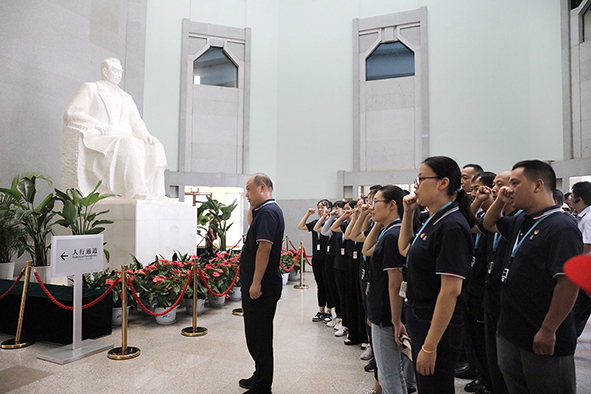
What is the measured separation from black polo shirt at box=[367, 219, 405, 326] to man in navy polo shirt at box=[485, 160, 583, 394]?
26.3 inches

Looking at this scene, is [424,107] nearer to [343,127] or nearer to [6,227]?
[343,127]

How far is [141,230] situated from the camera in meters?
6.95

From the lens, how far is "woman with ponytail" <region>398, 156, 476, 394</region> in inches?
75.5

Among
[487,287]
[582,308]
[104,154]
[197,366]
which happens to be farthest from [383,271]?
[104,154]

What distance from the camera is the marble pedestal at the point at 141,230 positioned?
22.7ft

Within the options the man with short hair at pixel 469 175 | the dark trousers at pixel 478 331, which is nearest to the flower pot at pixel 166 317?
the dark trousers at pixel 478 331

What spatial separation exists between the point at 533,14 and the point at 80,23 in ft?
41.8

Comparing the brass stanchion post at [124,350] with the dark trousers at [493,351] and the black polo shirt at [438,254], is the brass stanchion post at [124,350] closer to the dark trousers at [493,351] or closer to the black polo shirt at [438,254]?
the black polo shirt at [438,254]

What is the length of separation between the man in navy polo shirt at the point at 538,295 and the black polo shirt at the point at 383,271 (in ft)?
2.20

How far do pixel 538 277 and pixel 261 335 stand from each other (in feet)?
7.09

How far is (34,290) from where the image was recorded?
505 cm

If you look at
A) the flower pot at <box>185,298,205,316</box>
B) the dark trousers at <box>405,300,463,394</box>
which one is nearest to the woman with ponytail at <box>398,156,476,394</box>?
the dark trousers at <box>405,300,463,394</box>

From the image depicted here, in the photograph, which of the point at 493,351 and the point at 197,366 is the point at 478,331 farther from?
the point at 197,366

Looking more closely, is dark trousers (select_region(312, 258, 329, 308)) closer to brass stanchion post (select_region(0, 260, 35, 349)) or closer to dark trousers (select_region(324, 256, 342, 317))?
dark trousers (select_region(324, 256, 342, 317))
